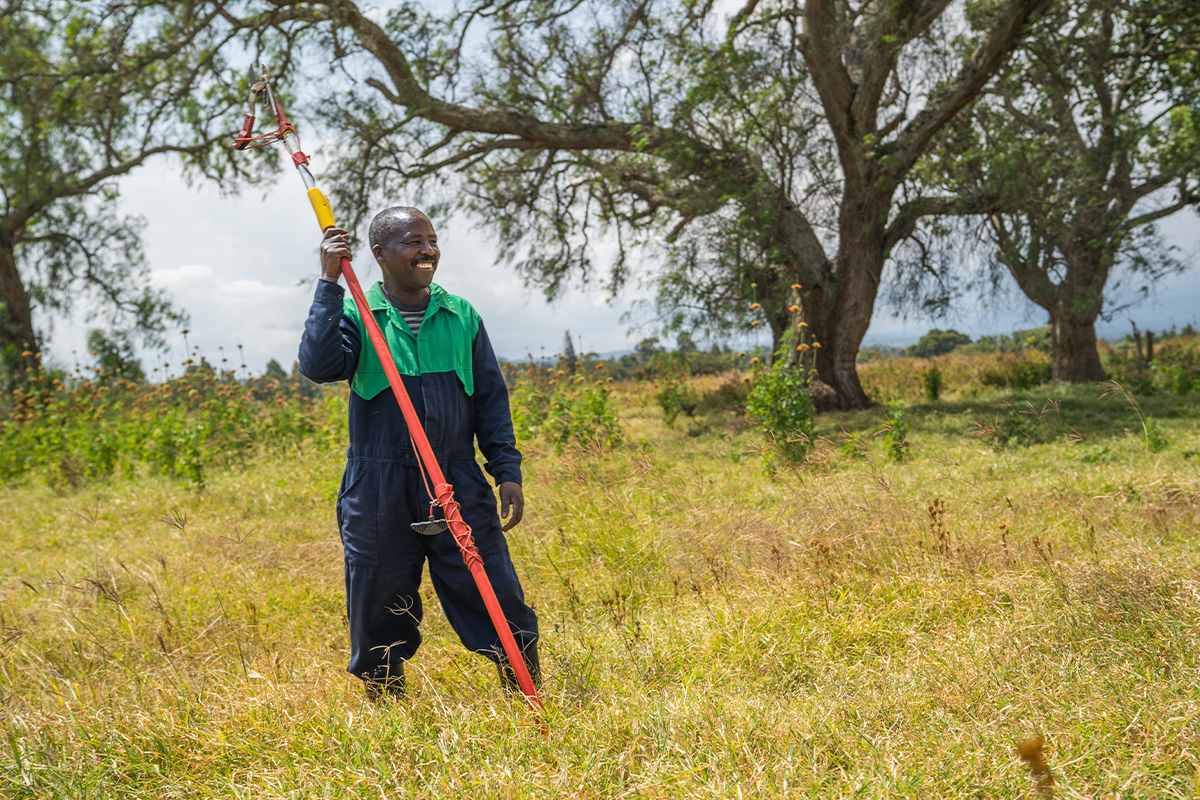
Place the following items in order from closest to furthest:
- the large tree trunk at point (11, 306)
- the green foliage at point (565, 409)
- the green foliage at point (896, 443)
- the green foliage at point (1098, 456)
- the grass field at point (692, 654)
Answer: the grass field at point (692, 654) → the green foliage at point (1098, 456) → the green foliage at point (896, 443) → the green foliage at point (565, 409) → the large tree trunk at point (11, 306)

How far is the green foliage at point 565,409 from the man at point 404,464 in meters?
4.17

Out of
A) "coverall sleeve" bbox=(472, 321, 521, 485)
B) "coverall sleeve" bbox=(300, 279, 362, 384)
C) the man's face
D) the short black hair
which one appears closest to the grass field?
"coverall sleeve" bbox=(472, 321, 521, 485)

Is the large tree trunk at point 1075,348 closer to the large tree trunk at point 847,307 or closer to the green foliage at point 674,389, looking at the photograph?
the large tree trunk at point 847,307

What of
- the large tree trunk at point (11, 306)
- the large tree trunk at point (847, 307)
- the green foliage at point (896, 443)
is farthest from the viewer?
the large tree trunk at point (11, 306)

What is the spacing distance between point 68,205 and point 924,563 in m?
18.5

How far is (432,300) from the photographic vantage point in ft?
8.20

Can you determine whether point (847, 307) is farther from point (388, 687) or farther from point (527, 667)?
point (388, 687)

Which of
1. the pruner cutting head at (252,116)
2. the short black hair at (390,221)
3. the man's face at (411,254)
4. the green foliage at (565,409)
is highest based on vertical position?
the pruner cutting head at (252,116)

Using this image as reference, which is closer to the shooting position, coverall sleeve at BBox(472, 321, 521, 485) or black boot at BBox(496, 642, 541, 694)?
black boot at BBox(496, 642, 541, 694)

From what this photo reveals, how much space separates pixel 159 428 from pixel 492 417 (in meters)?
6.87

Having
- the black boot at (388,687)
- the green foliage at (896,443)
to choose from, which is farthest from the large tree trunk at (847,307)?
the black boot at (388,687)

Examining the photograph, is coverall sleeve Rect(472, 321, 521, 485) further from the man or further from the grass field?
the grass field

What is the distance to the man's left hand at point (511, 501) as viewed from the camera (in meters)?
2.43

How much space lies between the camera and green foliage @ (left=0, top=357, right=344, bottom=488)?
784cm
